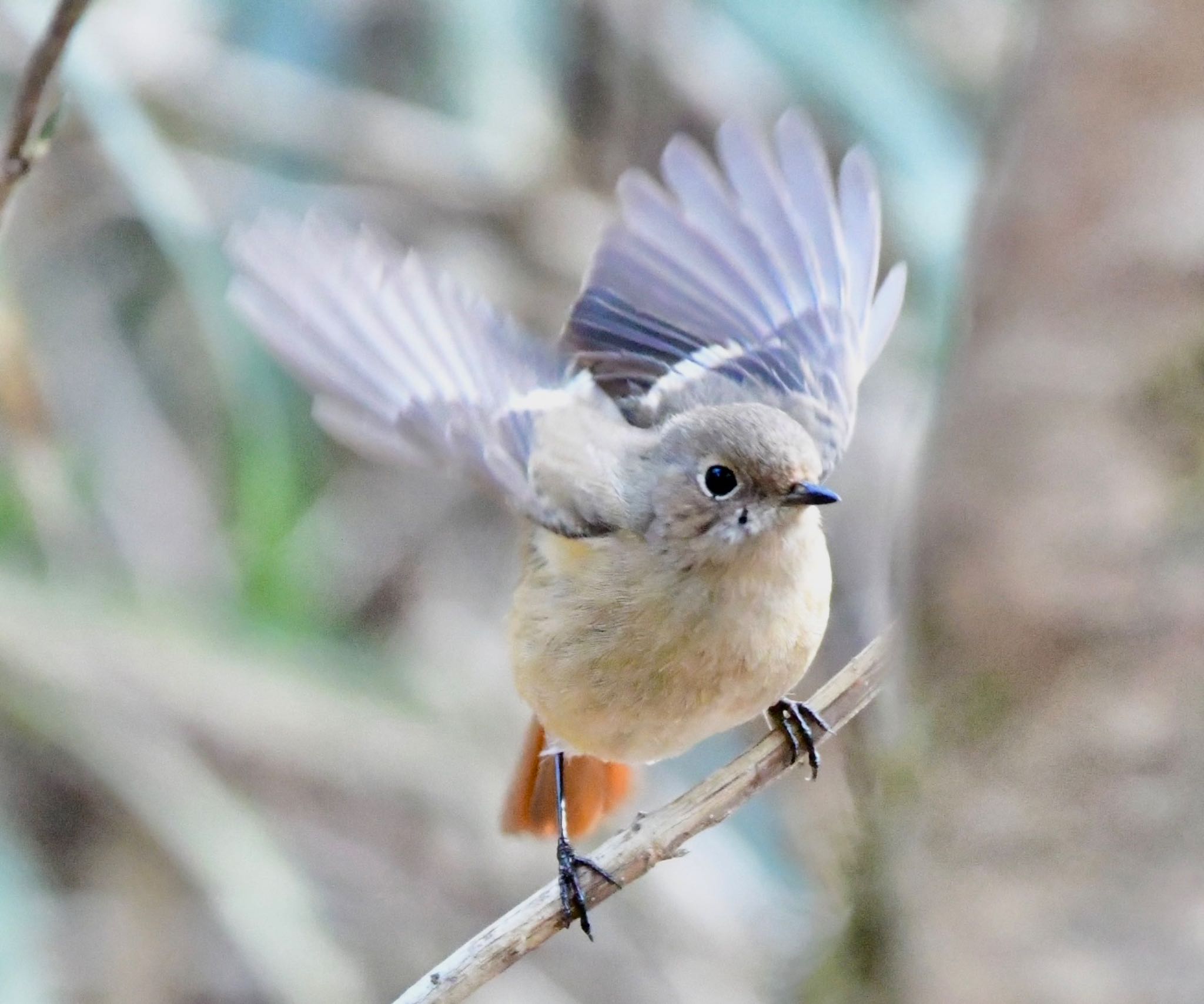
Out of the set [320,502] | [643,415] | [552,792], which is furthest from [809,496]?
[320,502]

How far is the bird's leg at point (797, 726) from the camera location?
220 cm

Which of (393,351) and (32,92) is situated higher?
(32,92)

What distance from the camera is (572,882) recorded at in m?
2.29

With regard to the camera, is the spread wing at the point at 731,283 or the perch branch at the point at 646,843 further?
the spread wing at the point at 731,283

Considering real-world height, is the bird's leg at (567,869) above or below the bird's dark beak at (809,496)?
below

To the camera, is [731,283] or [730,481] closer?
[730,481]

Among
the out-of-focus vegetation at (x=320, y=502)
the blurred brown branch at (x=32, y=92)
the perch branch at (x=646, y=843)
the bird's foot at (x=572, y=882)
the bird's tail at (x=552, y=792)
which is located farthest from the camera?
the out-of-focus vegetation at (x=320, y=502)

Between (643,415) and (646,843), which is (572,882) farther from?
(643,415)

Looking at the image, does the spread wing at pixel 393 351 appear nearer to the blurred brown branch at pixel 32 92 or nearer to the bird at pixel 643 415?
the bird at pixel 643 415

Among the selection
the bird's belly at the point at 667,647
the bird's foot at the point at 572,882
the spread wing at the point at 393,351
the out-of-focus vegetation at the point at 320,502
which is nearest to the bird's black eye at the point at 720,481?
the bird's belly at the point at 667,647

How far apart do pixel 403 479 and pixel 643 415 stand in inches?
66.5

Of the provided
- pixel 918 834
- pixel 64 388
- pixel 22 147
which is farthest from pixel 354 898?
pixel 918 834

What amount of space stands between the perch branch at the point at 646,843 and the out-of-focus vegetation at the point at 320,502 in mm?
569

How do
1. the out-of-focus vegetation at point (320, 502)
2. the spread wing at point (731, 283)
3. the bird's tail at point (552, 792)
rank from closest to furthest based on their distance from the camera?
the spread wing at point (731, 283)
the bird's tail at point (552, 792)
the out-of-focus vegetation at point (320, 502)
